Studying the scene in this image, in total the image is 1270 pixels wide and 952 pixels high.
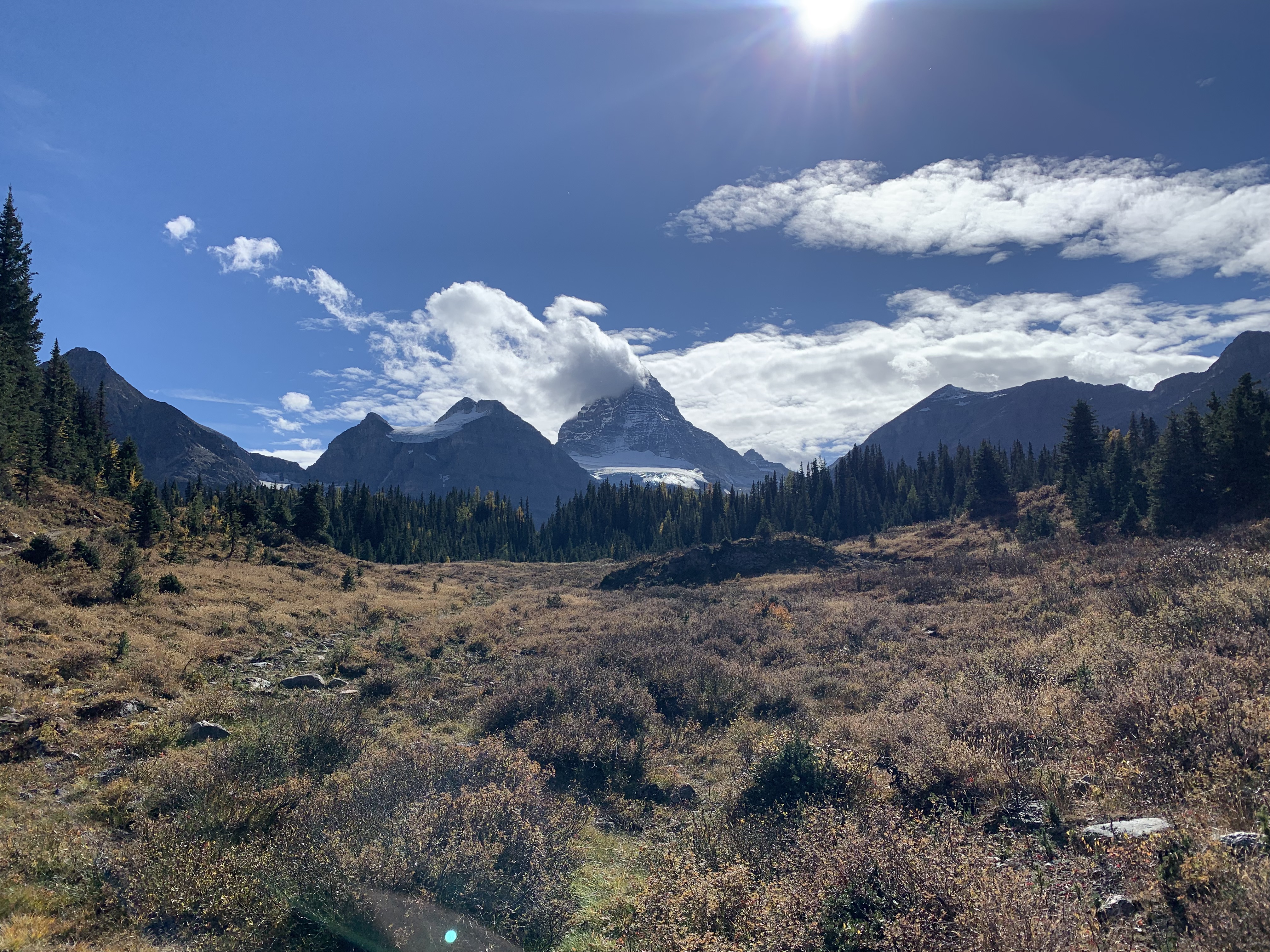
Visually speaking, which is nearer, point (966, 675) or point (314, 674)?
point (966, 675)

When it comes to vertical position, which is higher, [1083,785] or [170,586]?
[1083,785]

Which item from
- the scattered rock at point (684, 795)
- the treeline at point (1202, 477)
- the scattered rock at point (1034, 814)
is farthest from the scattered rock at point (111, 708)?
the treeline at point (1202, 477)

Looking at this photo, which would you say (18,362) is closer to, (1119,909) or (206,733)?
(206,733)

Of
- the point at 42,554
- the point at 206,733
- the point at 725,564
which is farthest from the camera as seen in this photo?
the point at 725,564

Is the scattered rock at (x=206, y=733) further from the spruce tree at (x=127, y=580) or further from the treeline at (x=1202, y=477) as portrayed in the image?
the treeline at (x=1202, y=477)

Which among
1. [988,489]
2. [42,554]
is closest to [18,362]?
[42,554]

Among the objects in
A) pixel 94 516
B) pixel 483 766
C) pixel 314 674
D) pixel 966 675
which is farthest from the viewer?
pixel 94 516

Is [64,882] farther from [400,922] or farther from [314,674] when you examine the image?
[314,674]

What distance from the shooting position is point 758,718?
12.7m

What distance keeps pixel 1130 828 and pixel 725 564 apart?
43619 mm

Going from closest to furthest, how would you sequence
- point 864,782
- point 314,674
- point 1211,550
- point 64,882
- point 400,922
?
point 400,922 → point 64,882 → point 864,782 → point 314,674 → point 1211,550

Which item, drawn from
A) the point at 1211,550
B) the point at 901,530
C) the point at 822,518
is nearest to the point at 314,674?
the point at 1211,550

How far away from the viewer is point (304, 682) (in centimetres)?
1516

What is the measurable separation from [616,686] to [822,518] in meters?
98.1
